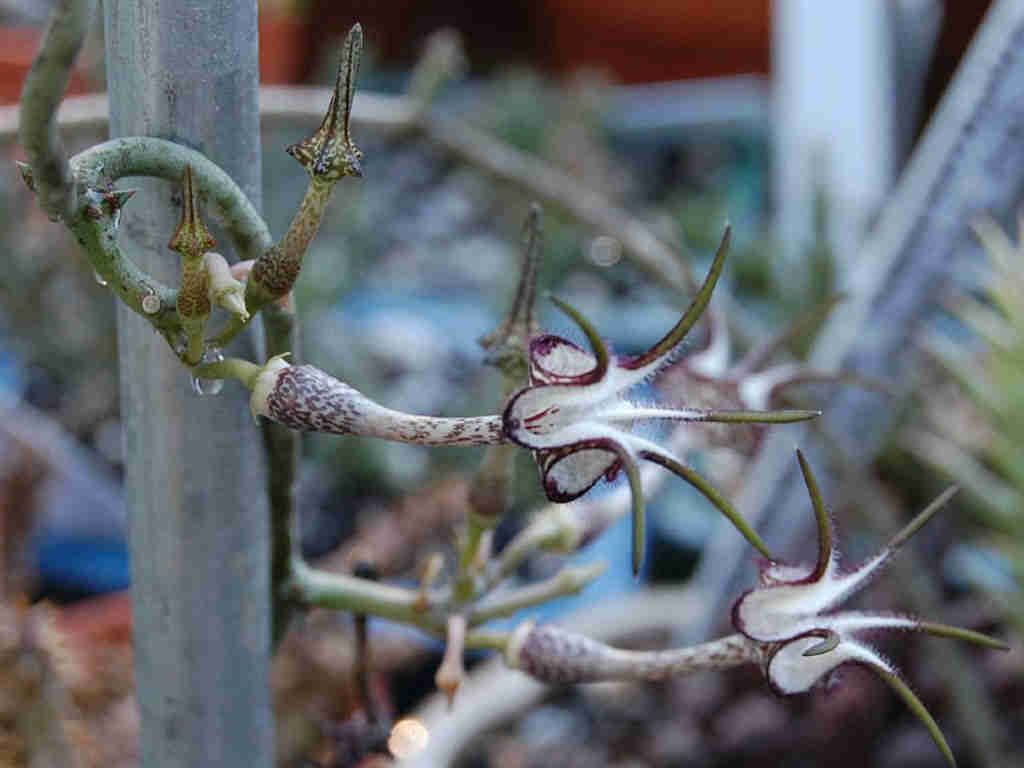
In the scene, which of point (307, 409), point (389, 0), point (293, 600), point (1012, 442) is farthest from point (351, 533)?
point (389, 0)

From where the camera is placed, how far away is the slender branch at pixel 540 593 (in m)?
0.31

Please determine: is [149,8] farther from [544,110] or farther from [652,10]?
[652,10]

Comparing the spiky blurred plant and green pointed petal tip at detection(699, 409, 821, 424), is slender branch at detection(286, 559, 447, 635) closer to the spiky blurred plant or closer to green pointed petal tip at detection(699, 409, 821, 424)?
green pointed petal tip at detection(699, 409, 821, 424)

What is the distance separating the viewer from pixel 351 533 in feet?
3.80

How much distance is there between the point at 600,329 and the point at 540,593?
106 centimetres

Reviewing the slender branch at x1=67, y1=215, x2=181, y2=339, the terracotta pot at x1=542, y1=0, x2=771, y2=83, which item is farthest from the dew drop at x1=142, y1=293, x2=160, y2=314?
the terracotta pot at x1=542, y1=0, x2=771, y2=83

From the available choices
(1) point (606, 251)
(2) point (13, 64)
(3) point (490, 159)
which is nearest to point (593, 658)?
(3) point (490, 159)

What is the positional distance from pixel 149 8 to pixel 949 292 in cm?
58

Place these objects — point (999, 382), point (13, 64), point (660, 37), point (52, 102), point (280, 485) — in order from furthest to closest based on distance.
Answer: point (660, 37) → point (13, 64) → point (999, 382) → point (280, 485) → point (52, 102)

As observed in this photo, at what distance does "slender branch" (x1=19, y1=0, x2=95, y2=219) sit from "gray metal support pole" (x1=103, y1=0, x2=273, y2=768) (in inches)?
1.8

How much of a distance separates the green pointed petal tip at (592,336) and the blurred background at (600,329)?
14 centimetres

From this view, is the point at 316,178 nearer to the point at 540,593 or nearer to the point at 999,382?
the point at 540,593

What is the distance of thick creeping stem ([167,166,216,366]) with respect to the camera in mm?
199

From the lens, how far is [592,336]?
0.19 metres
